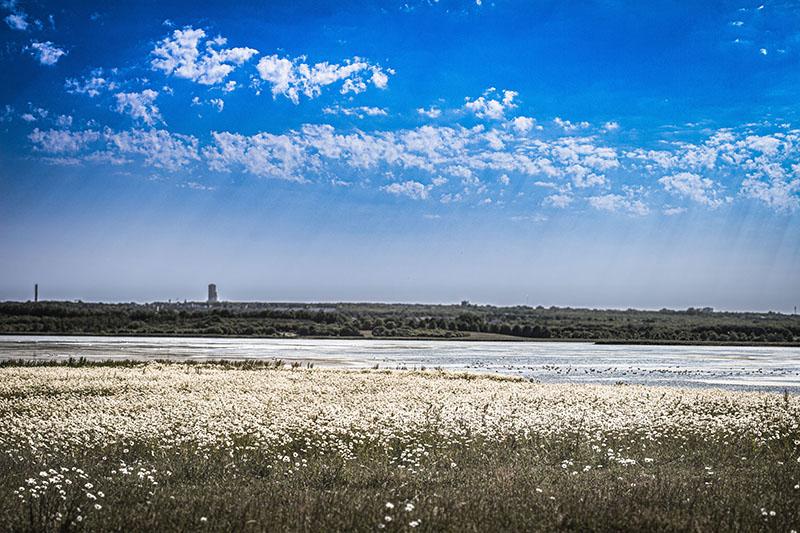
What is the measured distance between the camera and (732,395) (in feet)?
89.7

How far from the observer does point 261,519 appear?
946 centimetres

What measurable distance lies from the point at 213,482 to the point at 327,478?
174cm

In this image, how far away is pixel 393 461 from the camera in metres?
13.8

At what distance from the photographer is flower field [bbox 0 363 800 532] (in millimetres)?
9656

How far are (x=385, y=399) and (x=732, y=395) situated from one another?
12.5 metres

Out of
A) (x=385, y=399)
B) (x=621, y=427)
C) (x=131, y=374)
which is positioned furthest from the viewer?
(x=131, y=374)

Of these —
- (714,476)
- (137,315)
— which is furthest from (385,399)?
(137,315)

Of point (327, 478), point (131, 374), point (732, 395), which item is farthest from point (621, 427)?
point (131, 374)

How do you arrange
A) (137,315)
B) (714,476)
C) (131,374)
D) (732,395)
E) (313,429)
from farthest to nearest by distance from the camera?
1. (137,315)
2. (131,374)
3. (732,395)
4. (313,429)
5. (714,476)

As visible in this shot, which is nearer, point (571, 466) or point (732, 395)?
point (571, 466)

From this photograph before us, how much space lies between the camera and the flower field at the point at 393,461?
31.7 feet

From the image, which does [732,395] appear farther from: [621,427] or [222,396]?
[222,396]

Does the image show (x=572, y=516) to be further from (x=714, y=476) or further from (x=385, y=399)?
(x=385, y=399)

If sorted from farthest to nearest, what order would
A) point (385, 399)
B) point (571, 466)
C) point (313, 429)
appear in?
1. point (385, 399)
2. point (313, 429)
3. point (571, 466)
